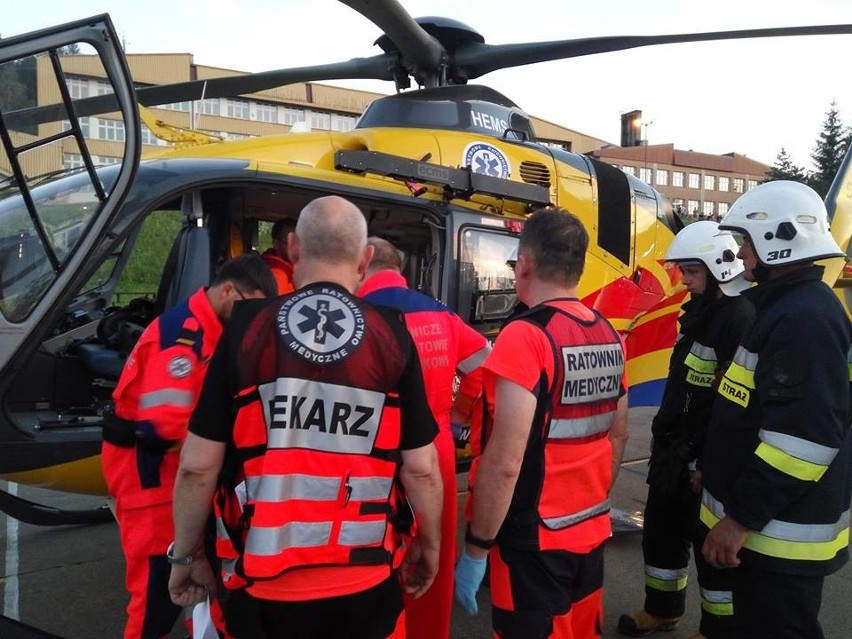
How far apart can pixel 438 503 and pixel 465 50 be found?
4015mm

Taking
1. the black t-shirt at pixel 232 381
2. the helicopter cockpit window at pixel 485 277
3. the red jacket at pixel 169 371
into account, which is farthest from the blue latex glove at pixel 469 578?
the helicopter cockpit window at pixel 485 277

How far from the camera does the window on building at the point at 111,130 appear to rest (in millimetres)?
2584

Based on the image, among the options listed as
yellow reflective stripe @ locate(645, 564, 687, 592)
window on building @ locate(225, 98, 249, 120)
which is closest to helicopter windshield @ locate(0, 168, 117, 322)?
yellow reflective stripe @ locate(645, 564, 687, 592)

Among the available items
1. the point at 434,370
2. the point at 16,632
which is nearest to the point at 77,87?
the point at 434,370

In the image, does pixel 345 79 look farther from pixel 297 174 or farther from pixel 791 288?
pixel 791 288

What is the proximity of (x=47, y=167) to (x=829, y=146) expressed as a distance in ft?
156

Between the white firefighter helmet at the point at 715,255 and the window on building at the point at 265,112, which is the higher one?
the window on building at the point at 265,112

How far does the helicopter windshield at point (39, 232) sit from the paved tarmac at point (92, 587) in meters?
1.72

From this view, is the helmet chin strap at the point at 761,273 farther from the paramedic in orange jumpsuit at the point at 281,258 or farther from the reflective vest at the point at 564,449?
the paramedic in orange jumpsuit at the point at 281,258

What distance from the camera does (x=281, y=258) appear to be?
3863 mm

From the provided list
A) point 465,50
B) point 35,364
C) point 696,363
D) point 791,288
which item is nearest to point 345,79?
point 465,50

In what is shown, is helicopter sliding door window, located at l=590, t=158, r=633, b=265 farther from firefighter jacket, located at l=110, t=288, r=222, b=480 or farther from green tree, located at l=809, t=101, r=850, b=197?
green tree, located at l=809, t=101, r=850, b=197

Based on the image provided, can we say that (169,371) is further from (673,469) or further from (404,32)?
(404,32)

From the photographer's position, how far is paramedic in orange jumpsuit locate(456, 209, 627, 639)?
1.89 meters
